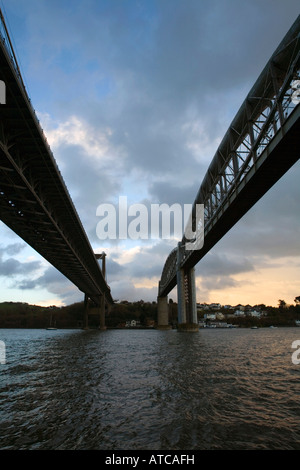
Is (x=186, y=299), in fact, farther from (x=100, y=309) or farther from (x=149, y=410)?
(x=149, y=410)

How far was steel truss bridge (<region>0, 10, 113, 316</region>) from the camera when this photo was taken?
17141mm

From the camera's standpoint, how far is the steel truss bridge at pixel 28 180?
17141mm

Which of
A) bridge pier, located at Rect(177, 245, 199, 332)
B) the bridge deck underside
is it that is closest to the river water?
the bridge deck underside

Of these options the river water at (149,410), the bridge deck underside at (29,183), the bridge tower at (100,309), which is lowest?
the river water at (149,410)

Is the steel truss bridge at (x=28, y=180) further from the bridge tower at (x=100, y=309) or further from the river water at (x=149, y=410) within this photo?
→ the bridge tower at (x=100, y=309)

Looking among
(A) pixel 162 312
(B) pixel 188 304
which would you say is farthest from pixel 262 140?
(A) pixel 162 312

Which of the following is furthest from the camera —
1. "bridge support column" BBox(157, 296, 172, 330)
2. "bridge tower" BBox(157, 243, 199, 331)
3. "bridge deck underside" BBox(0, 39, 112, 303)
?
"bridge support column" BBox(157, 296, 172, 330)

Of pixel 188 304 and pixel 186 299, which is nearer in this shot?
pixel 188 304

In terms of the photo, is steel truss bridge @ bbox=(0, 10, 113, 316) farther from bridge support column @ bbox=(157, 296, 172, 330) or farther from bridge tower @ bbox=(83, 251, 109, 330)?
bridge support column @ bbox=(157, 296, 172, 330)

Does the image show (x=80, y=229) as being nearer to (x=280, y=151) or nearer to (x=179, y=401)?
(x=280, y=151)

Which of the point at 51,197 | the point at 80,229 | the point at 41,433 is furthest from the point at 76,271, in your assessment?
the point at 41,433

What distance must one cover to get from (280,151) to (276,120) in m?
2.50

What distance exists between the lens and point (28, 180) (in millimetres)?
25328

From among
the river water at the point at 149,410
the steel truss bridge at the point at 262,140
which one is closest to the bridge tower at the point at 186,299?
the steel truss bridge at the point at 262,140
